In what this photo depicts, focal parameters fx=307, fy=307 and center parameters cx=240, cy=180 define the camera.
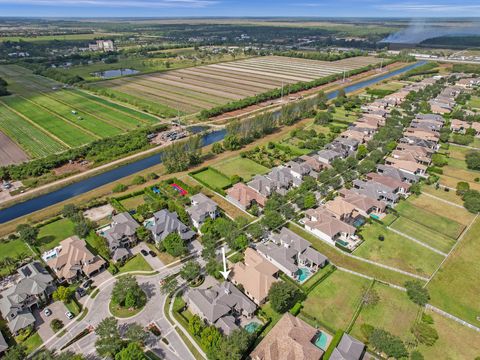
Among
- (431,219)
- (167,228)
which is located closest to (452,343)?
(431,219)

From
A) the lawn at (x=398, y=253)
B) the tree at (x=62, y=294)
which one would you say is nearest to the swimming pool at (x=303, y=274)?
the lawn at (x=398, y=253)

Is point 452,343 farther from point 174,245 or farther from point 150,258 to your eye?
point 150,258

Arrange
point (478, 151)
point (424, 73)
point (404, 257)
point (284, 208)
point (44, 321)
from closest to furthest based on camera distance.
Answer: point (44, 321)
point (404, 257)
point (284, 208)
point (478, 151)
point (424, 73)

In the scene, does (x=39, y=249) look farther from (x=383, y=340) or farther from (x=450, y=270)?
(x=450, y=270)

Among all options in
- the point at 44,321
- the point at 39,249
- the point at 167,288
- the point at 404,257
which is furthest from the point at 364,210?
the point at 39,249

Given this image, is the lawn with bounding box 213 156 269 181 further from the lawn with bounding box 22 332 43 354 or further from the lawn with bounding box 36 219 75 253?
the lawn with bounding box 22 332 43 354

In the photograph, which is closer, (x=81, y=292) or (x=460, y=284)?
(x=81, y=292)
